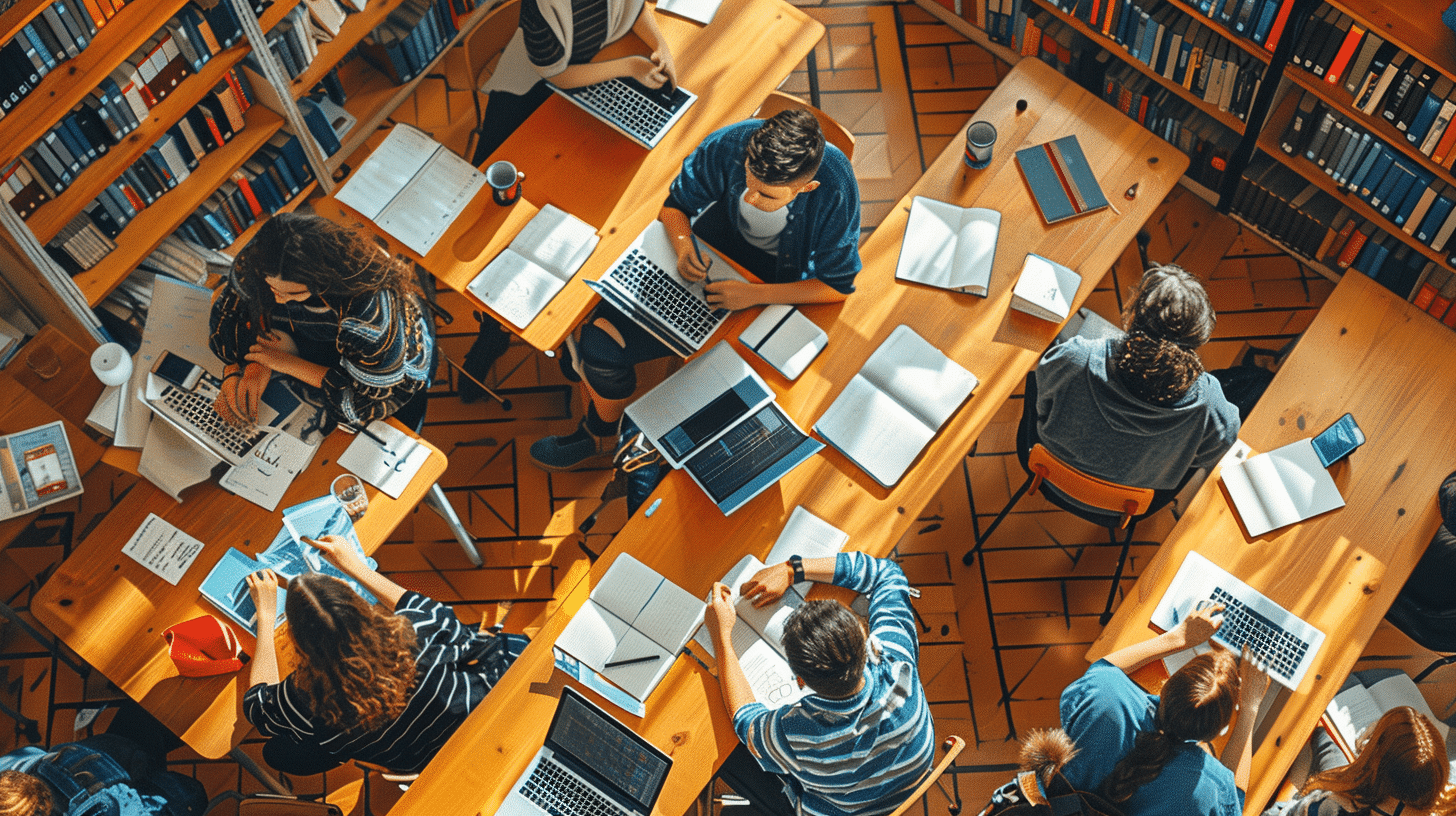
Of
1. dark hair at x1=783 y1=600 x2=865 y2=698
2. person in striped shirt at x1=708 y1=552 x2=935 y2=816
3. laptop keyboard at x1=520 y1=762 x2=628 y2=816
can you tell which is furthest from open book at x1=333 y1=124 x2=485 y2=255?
dark hair at x1=783 y1=600 x2=865 y2=698

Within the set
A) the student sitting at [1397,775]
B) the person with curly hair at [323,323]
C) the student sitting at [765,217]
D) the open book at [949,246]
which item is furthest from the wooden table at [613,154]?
the student sitting at [1397,775]

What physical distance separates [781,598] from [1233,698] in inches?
43.4

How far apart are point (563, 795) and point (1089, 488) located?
5.45ft

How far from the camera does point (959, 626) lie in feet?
12.6

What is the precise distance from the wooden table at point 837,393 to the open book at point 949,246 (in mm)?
38

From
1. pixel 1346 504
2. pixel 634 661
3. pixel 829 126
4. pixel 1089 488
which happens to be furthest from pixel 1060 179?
pixel 634 661

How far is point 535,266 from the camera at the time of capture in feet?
11.1

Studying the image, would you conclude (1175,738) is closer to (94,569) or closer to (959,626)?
(959,626)

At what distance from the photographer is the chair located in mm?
3168

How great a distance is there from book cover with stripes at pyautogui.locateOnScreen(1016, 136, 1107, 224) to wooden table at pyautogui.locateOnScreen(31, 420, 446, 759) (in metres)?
1.98

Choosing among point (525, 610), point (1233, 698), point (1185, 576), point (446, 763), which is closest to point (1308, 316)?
point (1185, 576)

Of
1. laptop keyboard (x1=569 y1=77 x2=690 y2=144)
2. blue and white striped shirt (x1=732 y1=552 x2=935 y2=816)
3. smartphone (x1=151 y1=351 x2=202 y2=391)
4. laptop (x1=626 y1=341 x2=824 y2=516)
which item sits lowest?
smartphone (x1=151 y1=351 x2=202 y2=391)

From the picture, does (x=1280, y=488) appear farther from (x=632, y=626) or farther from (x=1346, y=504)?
(x=632, y=626)

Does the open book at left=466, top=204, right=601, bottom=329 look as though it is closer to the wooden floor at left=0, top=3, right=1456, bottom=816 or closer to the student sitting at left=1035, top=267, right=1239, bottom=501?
the wooden floor at left=0, top=3, right=1456, bottom=816
